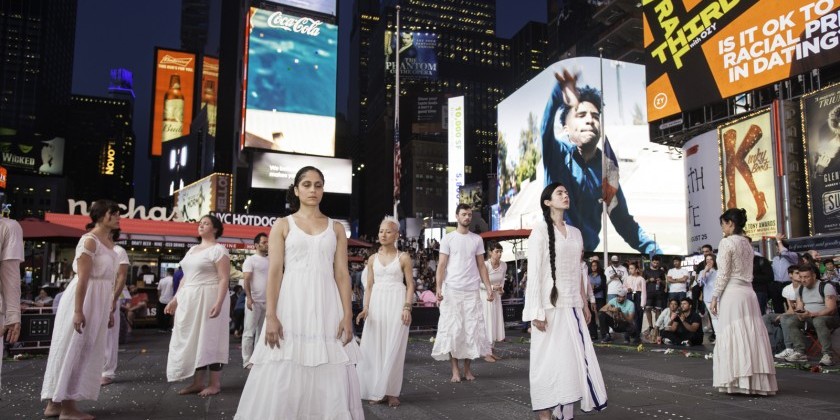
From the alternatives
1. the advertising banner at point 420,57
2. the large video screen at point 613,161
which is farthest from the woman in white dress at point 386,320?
the advertising banner at point 420,57

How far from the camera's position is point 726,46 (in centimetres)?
2403

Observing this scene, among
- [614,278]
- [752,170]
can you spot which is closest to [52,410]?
[614,278]

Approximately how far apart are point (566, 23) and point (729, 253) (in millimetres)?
86591

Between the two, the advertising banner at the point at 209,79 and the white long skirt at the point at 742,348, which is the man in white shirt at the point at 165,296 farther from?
the advertising banner at the point at 209,79

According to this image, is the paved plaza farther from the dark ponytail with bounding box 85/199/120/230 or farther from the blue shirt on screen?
the blue shirt on screen

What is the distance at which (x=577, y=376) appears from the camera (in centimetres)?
489

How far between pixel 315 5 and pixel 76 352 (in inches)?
1810

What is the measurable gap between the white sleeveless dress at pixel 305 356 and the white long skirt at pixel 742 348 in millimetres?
4464

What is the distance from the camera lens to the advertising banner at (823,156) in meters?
20.0

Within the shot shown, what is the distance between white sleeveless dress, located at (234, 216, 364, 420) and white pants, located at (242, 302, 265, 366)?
4.81m

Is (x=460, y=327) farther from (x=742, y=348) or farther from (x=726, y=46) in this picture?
(x=726, y=46)

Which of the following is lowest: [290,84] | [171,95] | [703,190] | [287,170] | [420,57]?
[703,190]

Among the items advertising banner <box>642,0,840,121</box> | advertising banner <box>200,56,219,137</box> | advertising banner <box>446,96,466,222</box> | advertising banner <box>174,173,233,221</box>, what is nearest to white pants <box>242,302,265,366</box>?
advertising banner <box>642,0,840,121</box>

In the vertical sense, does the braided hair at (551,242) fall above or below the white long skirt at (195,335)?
above
